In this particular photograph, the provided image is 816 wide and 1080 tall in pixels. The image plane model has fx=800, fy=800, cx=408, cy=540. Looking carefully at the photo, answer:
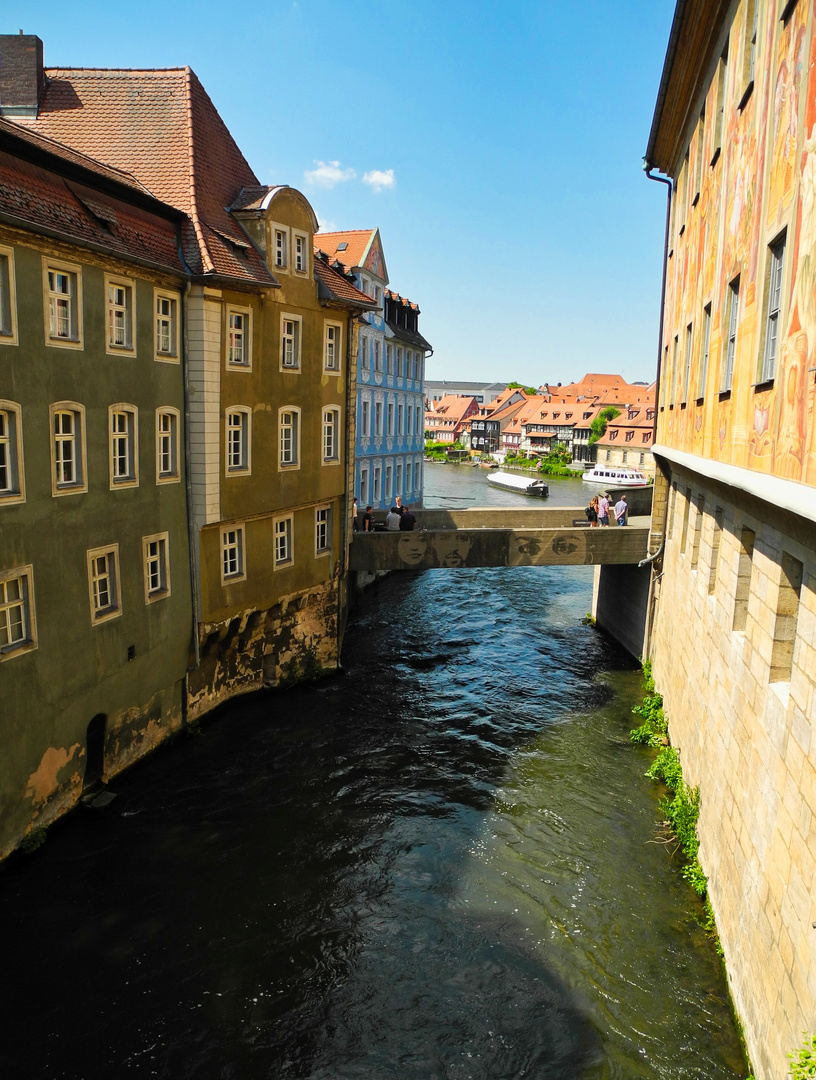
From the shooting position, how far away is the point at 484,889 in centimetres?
1253

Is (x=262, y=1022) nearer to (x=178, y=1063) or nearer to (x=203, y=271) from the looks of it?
(x=178, y=1063)

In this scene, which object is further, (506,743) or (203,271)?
(506,743)

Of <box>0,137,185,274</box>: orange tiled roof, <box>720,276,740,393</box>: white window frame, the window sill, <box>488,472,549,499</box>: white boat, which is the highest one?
the window sill

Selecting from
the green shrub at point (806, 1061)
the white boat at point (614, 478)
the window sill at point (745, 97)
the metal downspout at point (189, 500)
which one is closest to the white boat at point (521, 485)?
the white boat at point (614, 478)

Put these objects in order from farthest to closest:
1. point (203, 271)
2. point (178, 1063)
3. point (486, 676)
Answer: point (486, 676), point (203, 271), point (178, 1063)

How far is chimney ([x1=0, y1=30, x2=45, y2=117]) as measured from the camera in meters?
18.1

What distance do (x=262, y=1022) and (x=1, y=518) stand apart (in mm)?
7733

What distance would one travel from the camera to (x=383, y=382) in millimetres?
38562

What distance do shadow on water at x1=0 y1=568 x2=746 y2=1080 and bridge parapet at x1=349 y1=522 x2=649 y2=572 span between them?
17.2 ft

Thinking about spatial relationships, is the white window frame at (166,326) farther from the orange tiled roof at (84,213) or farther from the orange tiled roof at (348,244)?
the orange tiled roof at (348,244)

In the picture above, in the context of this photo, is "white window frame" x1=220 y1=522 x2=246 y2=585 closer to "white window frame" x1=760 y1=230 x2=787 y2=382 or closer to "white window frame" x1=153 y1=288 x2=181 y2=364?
"white window frame" x1=153 y1=288 x2=181 y2=364

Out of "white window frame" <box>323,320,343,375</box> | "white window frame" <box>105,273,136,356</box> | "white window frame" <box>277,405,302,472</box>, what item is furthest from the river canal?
"white window frame" <box>323,320,343,375</box>

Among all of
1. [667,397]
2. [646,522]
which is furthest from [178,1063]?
[646,522]

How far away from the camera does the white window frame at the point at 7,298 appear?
11531mm
